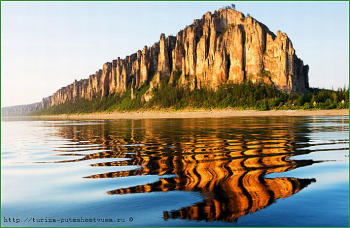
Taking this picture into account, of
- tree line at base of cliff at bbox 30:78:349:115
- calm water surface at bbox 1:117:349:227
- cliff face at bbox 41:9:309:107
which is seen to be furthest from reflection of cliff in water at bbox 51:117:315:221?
cliff face at bbox 41:9:309:107

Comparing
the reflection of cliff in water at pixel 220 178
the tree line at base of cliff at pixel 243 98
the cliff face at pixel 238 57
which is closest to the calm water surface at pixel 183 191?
the reflection of cliff in water at pixel 220 178

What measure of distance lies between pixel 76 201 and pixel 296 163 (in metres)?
7.25

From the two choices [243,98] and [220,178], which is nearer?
[220,178]

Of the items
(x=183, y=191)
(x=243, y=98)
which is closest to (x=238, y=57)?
(x=243, y=98)

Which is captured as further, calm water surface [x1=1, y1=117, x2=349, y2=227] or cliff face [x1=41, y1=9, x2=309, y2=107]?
cliff face [x1=41, y1=9, x2=309, y2=107]

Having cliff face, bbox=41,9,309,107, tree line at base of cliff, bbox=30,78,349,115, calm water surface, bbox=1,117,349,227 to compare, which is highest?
cliff face, bbox=41,9,309,107

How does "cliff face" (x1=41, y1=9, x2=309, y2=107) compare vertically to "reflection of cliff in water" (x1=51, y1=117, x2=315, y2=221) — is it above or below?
above

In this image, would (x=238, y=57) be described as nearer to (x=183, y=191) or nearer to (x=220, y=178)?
(x=220, y=178)

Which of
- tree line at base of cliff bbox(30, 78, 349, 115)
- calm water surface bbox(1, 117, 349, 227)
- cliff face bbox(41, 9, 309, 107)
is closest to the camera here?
calm water surface bbox(1, 117, 349, 227)

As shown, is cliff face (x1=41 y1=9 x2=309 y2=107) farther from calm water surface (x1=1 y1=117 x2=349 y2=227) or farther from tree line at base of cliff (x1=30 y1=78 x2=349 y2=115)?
calm water surface (x1=1 y1=117 x2=349 y2=227)

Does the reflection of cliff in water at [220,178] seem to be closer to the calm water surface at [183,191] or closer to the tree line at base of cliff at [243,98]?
the calm water surface at [183,191]

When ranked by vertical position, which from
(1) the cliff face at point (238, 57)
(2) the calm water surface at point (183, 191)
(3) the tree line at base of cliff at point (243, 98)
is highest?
(1) the cliff face at point (238, 57)

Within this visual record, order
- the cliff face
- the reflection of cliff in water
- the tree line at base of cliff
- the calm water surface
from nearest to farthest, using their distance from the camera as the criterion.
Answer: the calm water surface
the reflection of cliff in water
the tree line at base of cliff
the cliff face

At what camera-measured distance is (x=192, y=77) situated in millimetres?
187000
